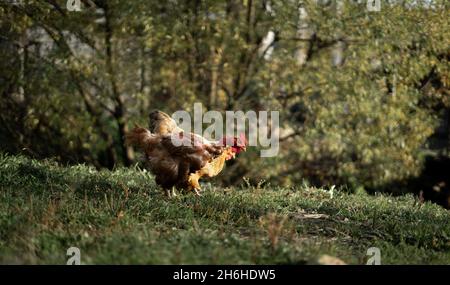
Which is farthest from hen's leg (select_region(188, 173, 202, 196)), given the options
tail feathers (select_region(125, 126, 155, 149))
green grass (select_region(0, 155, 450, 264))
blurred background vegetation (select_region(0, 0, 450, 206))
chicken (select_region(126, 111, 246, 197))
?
blurred background vegetation (select_region(0, 0, 450, 206))

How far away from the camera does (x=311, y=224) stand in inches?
283

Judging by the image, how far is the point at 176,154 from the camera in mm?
7781

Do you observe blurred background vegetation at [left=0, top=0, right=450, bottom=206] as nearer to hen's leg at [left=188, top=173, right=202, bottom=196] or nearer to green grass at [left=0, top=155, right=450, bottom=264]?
green grass at [left=0, top=155, right=450, bottom=264]

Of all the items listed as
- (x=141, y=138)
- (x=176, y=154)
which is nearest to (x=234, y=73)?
(x=141, y=138)

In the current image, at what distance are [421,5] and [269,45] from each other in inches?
121

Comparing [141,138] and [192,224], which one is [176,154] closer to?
[141,138]

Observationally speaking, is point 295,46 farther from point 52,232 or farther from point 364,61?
point 52,232

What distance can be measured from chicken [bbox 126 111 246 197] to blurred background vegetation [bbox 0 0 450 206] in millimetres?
4627

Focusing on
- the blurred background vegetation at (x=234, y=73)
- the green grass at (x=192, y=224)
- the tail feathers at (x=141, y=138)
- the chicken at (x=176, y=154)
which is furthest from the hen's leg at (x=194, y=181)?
the blurred background vegetation at (x=234, y=73)

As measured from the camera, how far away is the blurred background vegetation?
1313cm

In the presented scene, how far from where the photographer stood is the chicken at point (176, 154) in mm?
7746

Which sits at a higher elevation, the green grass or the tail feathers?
the tail feathers

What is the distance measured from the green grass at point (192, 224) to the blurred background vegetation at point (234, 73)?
167 inches
